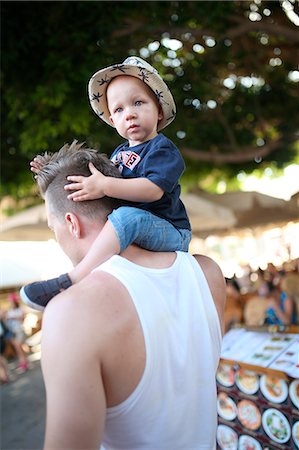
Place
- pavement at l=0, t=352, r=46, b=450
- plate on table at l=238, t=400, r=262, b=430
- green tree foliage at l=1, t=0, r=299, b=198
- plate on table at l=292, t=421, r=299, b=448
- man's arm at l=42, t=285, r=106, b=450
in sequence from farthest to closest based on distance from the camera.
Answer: pavement at l=0, t=352, r=46, b=450, green tree foliage at l=1, t=0, r=299, b=198, plate on table at l=238, t=400, r=262, b=430, plate on table at l=292, t=421, r=299, b=448, man's arm at l=42, t=285, r=106, b=450

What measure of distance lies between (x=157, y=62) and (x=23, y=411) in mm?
5351

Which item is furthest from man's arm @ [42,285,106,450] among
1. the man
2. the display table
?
the display table

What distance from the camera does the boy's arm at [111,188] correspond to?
4.87 feet

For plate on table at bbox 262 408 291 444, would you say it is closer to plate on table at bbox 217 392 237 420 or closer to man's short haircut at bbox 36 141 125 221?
plate on table at bbox 217 392 237 420

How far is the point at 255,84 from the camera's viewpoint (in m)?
7.11

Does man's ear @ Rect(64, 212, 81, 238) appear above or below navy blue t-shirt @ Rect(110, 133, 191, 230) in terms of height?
below

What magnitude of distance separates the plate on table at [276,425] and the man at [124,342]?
58.4 inches

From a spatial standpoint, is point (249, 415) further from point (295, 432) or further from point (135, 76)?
point (135, 76)

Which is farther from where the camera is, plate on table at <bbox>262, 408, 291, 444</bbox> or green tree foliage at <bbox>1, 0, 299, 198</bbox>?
green tree foliage at <bbox>1, 0, 299, 198</bbox>

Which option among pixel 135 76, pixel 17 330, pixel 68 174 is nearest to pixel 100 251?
pixel 68 174

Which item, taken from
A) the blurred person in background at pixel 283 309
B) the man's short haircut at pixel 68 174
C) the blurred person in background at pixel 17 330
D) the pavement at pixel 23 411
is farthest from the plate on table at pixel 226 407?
the blurred person in background at pixel 17 330

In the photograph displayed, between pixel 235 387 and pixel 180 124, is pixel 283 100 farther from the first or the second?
pixel 235 387

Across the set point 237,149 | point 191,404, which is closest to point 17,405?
point 237,149

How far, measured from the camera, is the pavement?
5.17m
